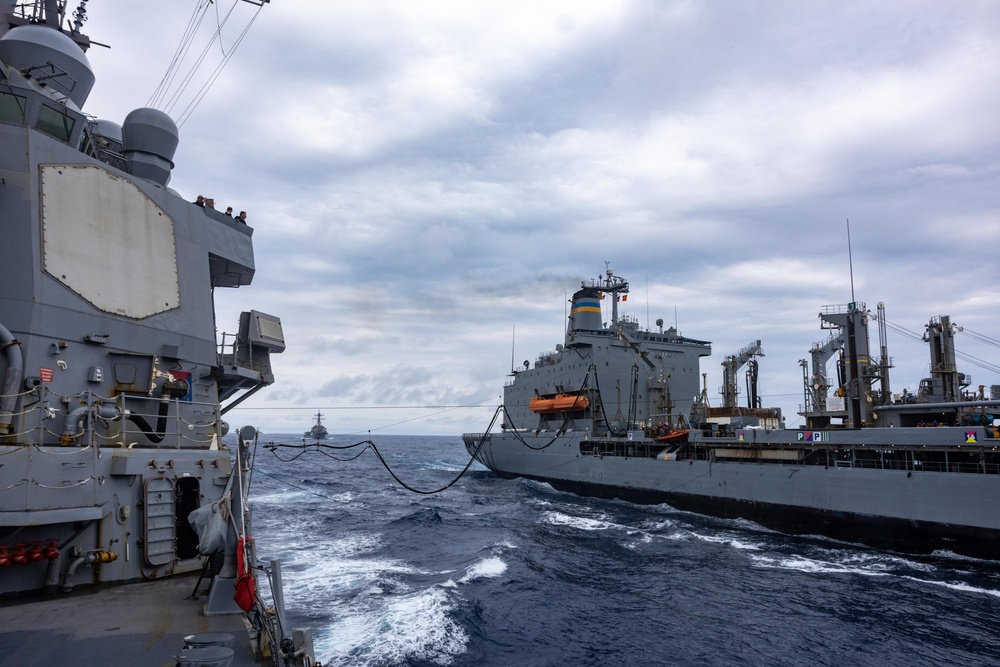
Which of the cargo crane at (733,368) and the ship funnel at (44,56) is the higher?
the ship funnel at (44,56)

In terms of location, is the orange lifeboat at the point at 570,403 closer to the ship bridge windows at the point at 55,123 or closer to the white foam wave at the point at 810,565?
the white foam wave at the point at 810,565

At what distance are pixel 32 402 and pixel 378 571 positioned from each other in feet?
36.0

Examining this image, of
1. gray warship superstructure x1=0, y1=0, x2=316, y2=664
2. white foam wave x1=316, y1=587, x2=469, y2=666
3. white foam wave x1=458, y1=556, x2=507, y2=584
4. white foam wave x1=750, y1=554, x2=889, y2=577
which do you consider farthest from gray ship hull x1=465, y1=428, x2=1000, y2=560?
gray warship superstructure x1=0, y1=0, x2=316, y2=664

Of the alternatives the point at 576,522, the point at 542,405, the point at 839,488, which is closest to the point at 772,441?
the point at 839,488

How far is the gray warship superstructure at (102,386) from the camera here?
230 inches

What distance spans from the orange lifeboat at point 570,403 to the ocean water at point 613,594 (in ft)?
35.9

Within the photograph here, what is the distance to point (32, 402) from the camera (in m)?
6.84

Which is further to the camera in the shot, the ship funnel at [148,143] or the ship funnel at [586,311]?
the ship funnel at [586,311]

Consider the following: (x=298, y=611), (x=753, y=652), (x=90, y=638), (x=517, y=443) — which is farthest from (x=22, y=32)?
(x=517, y=443)

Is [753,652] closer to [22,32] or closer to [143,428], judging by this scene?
[143,428]

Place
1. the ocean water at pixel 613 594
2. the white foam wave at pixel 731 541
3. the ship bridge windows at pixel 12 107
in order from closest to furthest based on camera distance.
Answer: the ship bridge windows at pixel 12 107
the ocean water at pixel 613 594
the white foam wave at pixel 731 541

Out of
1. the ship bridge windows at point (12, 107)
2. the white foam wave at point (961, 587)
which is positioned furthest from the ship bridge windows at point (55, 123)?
the white foam wave at point (961, 587)

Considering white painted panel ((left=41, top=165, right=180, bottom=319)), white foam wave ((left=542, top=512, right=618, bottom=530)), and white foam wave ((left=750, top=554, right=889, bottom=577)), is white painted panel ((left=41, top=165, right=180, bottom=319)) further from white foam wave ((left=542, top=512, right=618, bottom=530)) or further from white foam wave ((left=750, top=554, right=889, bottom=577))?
white foam wave ((left=542, top=512, right=618, bottom=530))

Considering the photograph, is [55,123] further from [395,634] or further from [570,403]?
[570,403]
